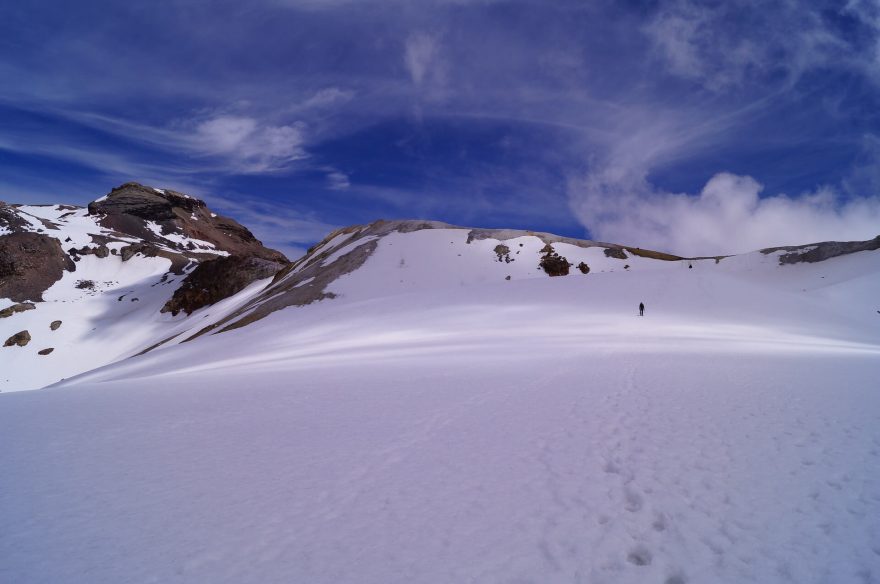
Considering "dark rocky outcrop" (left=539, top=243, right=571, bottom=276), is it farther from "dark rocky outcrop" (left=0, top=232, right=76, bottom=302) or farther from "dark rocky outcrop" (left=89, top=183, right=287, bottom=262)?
"dark rocky outcrop" (left=89, top=183, right=287, bottom=262)

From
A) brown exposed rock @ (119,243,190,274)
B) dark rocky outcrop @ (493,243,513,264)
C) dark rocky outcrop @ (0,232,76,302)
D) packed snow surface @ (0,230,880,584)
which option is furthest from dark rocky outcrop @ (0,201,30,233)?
packed snow surface @ (0,230,880,584)

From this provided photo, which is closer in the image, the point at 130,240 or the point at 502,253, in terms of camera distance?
the point at 502,253

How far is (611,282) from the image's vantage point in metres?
38.2

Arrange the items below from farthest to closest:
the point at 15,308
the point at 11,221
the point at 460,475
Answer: the point at 11,221 < the point at 15,308 < the point at 460,475

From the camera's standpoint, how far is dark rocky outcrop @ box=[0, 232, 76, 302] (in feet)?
247

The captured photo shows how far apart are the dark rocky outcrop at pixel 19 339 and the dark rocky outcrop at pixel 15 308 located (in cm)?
716

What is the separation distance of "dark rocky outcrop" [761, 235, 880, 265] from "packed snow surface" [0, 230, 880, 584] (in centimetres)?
3706

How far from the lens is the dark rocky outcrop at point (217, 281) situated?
223 feet

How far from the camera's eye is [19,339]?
59656mm

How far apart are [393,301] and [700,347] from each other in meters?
23.6

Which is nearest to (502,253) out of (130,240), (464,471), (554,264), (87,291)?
(554,264)

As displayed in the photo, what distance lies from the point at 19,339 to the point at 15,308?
10.2 meters

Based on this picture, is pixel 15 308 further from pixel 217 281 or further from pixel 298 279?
pixel 298 279

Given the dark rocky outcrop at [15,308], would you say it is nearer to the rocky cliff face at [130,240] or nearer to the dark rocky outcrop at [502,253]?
the rocky cliff face at [130,240]
